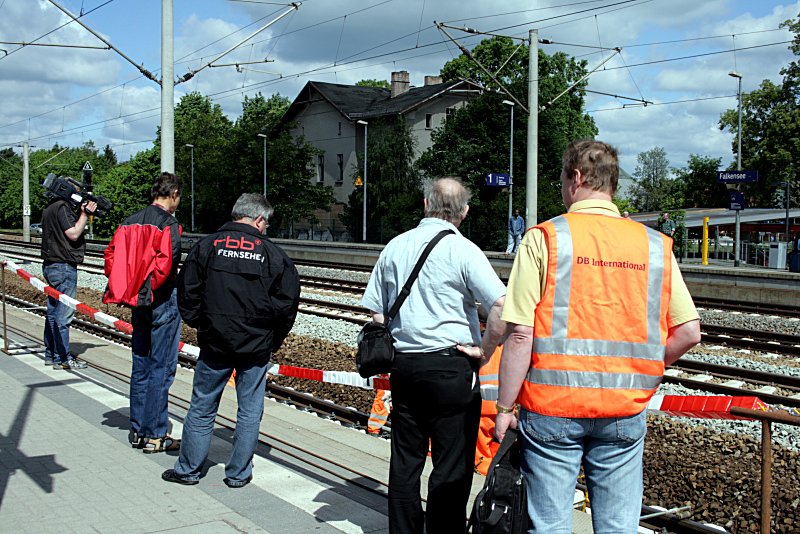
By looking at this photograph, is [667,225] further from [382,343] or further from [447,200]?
[382,343]

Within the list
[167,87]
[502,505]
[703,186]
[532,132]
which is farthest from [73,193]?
[703,186]

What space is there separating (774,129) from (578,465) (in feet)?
191

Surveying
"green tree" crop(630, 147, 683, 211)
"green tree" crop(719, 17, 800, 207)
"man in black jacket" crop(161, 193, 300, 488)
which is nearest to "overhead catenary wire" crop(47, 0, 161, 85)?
"man in black jacket" crop(161, 193, 300, 488)

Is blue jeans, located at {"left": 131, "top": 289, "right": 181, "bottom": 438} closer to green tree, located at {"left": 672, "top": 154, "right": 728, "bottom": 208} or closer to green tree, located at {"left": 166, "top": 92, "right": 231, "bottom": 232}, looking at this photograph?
green tree, located at {"left": 166, "top": 92, "right": 231, "bottom": 232}

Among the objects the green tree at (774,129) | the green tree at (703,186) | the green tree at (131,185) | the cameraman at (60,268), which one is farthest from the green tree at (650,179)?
the cameraman at (60,268)

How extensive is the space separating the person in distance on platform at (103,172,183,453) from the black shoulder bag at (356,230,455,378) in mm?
2601

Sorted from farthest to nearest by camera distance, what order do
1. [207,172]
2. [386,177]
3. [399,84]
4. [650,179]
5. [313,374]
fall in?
[650,179] < [399,84] < [207,172] < [386,177] < [313,374]

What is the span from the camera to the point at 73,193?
27.4 ft

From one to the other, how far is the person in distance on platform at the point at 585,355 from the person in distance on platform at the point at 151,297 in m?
3.63

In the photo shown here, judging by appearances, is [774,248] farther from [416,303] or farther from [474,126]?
[416,303]

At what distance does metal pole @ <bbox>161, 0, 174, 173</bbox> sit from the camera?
15.6m

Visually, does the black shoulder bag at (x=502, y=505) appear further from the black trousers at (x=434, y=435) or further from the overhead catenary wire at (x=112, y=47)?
the overhead catenary wire at (x=112, y=47)

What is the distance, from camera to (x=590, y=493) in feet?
10.6

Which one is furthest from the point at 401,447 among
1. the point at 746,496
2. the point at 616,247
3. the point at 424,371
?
the point at 746,496
